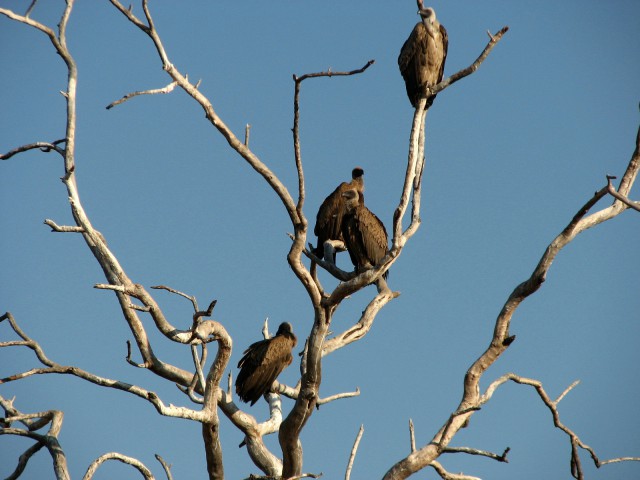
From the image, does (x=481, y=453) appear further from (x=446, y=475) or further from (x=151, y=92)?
(x=151, y=92)

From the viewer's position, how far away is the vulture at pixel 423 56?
8.84m

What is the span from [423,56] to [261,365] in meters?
3.31

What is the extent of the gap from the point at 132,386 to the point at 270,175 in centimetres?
177

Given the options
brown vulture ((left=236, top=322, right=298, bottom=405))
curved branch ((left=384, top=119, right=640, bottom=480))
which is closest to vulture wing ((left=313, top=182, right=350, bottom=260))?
brown vulture ((left=236, top=322, right=298, bottom=405))

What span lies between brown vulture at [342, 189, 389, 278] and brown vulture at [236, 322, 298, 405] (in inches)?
43.2

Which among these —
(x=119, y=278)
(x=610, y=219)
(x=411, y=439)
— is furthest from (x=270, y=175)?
(x=610, y=219)

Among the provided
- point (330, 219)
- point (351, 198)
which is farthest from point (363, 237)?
point (330, 219)

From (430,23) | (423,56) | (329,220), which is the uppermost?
(430,23)

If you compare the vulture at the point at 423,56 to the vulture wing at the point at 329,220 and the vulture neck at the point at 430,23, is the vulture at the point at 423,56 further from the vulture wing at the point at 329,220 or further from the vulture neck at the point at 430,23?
the vulture wing at the point at 329,220

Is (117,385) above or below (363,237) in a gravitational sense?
below

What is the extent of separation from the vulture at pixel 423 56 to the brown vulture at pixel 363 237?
1299 mm

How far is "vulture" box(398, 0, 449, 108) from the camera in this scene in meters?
8.84

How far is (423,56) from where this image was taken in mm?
8852

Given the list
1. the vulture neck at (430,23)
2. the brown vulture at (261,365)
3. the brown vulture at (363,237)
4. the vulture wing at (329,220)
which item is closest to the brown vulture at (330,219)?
the vulture wing at (329,220)
